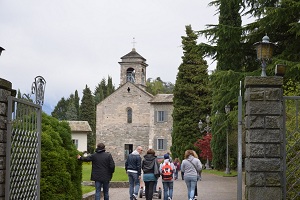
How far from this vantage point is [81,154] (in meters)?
12.0

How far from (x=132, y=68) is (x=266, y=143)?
53.8 meters

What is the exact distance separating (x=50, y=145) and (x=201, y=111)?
35.3m

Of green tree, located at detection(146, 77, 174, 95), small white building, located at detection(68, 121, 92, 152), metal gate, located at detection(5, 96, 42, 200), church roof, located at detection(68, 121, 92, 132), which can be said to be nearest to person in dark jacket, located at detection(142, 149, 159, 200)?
metal gate, located at detection(5, 96, 42, 200)

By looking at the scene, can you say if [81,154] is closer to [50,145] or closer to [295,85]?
[50,145]

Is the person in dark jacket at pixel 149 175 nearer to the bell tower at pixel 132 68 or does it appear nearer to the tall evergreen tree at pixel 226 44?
the tall evergreen tree at pixel 226 44

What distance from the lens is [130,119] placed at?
59.4 m

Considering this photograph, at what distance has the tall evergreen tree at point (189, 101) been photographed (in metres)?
44.2

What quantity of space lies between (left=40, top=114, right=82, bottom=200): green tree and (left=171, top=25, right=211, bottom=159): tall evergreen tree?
3291cm

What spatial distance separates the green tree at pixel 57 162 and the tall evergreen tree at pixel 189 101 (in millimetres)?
32908

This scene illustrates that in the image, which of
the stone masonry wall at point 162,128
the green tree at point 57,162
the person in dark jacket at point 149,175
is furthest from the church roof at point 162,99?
the green tree at point 57,162

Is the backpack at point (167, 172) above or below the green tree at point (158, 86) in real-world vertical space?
below

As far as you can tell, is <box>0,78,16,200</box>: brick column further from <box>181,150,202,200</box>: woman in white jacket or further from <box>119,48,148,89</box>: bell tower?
<box>119,48,148,89</box>: bell tower

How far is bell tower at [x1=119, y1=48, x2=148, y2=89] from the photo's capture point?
200 ft

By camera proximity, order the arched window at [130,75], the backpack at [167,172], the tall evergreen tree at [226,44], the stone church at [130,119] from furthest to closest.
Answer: the arched window at [130,75], the stone church at [130,119], the tall evergreen tree at [226,44], the backpack at [167,172]
